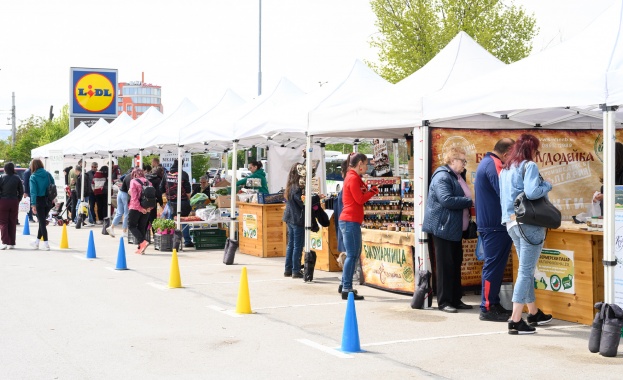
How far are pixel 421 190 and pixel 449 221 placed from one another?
632mm

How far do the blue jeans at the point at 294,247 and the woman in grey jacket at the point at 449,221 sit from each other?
3497 millimetres

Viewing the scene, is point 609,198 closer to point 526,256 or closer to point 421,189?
point 526,256

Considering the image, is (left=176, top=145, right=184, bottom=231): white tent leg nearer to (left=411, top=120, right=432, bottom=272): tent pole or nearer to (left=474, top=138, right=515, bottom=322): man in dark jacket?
(left=411, top=120, right=432, bottom=272): tent pole

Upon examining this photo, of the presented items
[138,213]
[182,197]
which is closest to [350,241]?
[138,213]

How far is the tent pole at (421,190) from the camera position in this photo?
9.93 meters

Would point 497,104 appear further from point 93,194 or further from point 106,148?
point 93,194

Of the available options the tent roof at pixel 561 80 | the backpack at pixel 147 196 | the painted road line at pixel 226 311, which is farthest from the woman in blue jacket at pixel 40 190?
the tent roof at pixel 561 80

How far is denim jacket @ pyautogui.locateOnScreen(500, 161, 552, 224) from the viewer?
25.8 feet

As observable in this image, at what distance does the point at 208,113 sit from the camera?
60.4 ft

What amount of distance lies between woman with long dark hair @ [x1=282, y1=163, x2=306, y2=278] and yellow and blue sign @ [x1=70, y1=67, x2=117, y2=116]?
105 ft

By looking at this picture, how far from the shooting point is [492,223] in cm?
885

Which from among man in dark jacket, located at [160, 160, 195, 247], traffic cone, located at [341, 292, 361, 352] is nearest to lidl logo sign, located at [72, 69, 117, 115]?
man in dark jacket, located at [160, 160, 195, 247]

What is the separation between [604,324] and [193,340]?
387 cm

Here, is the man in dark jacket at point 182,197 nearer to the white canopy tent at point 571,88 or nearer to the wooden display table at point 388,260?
the wooden display table at point 388,260
